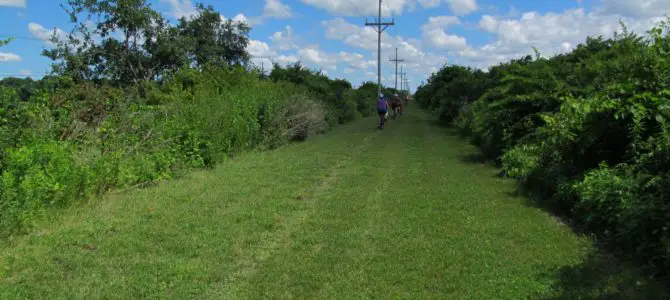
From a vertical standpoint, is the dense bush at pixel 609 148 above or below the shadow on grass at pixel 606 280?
above

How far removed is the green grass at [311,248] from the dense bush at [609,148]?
16.6 inches

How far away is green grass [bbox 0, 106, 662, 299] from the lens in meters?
5.01

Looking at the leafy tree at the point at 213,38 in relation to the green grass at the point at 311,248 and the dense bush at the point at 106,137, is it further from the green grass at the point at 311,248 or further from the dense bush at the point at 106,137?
the green grass at the point at 311,248

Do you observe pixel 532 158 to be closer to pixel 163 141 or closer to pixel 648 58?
pixel 648 58

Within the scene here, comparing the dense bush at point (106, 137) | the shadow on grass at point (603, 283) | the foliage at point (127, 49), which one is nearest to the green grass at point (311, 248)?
the shadow on grass at point (603, 283)

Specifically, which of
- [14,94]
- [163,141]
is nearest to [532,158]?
[163,141]

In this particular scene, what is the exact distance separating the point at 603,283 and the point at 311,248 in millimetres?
3087

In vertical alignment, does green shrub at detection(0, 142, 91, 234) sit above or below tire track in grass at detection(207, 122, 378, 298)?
above

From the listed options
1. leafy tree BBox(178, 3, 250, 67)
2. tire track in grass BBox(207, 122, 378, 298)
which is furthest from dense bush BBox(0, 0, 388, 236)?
leafy tree BBox(178, 3, 250, 67)

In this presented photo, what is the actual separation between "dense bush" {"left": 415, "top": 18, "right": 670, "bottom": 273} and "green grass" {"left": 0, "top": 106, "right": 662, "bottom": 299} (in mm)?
422

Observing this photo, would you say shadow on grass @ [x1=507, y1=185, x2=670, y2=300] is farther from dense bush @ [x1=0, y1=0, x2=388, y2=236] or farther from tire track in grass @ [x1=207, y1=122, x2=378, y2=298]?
dense bush @ [x1=0, y1=0, x2=388, y2=236]

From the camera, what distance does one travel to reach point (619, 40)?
1350 centimetres

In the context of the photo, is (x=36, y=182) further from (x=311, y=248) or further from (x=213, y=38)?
(x=213, y=38)

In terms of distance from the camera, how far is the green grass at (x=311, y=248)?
16.4ft
